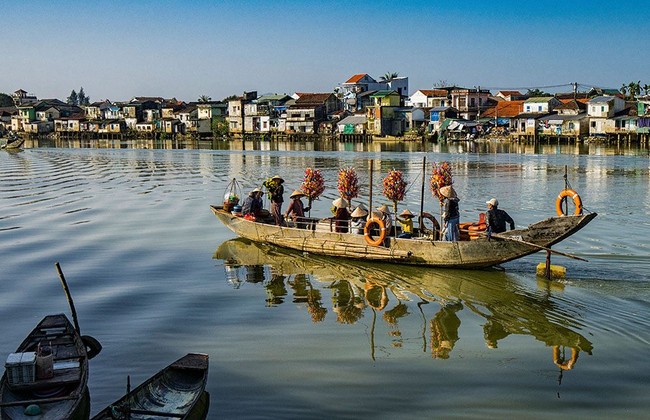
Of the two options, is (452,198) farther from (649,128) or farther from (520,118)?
(520,118)

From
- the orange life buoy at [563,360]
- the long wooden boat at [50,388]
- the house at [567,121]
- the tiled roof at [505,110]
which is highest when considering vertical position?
the tiled roof at [505,110]

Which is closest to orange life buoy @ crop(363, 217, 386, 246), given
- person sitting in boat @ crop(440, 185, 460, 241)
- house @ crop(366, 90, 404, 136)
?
person sitting in boat @ crop(440, 185, 460, 241)

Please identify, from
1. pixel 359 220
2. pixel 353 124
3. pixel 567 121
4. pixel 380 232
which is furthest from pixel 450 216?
pixel 353 124

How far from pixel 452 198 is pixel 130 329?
703 centimetres

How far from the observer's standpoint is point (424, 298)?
1265 cm

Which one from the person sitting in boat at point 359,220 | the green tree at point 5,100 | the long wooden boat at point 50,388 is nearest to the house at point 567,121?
the person sitting in boat at point 359,220

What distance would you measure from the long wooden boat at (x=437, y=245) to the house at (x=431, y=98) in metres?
73.7

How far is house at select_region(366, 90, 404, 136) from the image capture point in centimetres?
8218

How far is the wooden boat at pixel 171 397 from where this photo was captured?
7.16 m

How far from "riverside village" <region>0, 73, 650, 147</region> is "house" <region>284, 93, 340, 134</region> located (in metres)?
0.13

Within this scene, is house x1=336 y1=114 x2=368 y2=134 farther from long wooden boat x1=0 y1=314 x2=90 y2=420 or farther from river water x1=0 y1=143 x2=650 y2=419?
long wooden boat x1=0 y1=314 x2=90 y2=420

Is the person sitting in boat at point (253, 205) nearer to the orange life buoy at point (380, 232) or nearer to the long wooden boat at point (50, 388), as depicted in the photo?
the orange life buoy at point (380, 232)

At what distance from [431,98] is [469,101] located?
18.8 ft

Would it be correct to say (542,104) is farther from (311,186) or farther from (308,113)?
(311,186)
